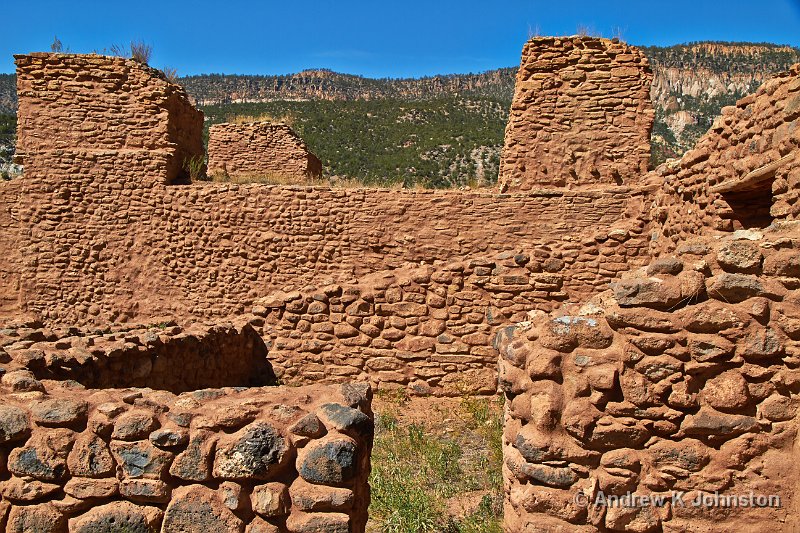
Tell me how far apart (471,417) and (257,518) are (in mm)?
4080

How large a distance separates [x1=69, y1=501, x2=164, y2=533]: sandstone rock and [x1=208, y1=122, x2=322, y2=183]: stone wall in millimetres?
10470

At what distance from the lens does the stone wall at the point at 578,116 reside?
8945mm

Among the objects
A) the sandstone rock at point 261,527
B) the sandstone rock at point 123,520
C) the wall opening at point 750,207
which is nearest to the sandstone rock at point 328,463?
the sandstone rock at point 261,527

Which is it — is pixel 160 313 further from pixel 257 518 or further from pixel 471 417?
pixel 257 518

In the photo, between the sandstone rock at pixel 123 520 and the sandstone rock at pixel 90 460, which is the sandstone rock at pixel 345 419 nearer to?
the sandstone rock at pixel 123 520

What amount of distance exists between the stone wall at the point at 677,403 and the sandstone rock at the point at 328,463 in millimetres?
913

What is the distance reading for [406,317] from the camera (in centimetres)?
736

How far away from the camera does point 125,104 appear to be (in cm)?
1005

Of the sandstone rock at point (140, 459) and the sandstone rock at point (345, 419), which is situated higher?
the sandstone rock at point (345, 419)

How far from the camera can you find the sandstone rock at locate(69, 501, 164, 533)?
9.34 ft

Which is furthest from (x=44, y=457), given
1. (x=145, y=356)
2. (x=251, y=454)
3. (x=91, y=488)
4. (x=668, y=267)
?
(x=668, y=267)

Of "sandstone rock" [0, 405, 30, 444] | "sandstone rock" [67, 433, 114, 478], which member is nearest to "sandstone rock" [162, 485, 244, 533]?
"sandstone rock" [67, 433, 114, 478]

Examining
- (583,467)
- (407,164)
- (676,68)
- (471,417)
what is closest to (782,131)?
(583,467)

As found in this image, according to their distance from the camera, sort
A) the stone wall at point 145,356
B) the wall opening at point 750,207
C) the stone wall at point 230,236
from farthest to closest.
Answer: the stone wall at point 230,236 → the wall opening at point 750,207 → the stone wall at point 145,356
